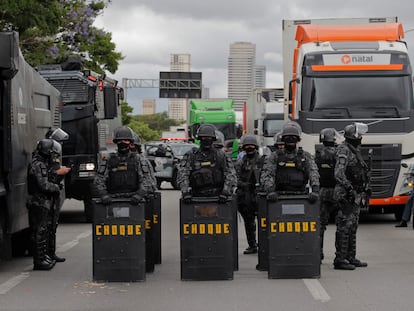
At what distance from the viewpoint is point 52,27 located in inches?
980

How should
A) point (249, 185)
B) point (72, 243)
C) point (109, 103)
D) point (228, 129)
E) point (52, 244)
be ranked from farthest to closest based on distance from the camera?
point (228, 129) < point (109, 103) < point (72, 243) < point (249, 185) < point (52, 244)

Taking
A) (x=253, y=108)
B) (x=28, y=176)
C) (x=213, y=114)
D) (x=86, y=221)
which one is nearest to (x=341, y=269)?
(x=28, y=176)

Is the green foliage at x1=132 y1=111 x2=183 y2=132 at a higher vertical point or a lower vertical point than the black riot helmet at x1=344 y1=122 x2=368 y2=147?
lower

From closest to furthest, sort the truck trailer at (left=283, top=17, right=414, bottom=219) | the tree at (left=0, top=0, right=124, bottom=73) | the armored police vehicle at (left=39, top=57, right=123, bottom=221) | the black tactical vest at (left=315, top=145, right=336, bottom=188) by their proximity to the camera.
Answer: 1. the black tactical vest at (left=315, top=145, right=336, bottom=188)
2. the truck trailer at (left=283, top=17, right=414, bottom=219)
3. the armored police vehicle at (left=39, top=57, right=123, bottom=221)
4. the tree at (left=0, top=0, right=124, bottom=73)

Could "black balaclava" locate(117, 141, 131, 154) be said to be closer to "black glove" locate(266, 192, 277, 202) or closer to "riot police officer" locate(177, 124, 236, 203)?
"riot police officer" locate(177, 124, 236, 203)

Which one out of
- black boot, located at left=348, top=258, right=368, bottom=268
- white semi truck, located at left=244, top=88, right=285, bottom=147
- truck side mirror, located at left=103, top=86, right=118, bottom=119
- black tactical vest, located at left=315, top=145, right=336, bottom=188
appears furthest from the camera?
white semi truck, located at left=244, top=88, right=285, bottom=147

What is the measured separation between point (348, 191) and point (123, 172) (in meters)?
2.95

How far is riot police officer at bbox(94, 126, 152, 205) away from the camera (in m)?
11.0

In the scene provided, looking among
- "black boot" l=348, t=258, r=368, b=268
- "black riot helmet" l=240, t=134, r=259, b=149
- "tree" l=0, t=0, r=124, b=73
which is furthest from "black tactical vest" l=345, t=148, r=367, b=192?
"tree" l=0, t=0, r=124, b=73

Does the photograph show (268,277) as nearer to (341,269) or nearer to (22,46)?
(341,269)

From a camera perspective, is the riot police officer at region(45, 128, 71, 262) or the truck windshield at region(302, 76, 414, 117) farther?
the truck windshield at region(302, 76, 414, 117)

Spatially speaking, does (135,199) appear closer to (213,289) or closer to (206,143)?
(206,143)

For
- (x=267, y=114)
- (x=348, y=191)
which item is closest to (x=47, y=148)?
(x=348, y=191)

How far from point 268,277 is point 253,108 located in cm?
3161
